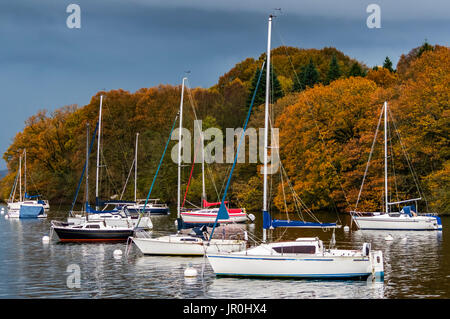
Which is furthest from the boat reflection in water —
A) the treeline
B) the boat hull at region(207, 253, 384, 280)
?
the treeline

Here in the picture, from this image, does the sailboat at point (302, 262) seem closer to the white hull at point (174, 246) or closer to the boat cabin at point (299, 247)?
the boat cabin at point (299, 247)

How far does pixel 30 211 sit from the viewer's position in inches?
3287

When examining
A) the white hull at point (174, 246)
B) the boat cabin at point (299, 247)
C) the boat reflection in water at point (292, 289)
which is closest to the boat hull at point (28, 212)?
the white hull at point (174, 246)

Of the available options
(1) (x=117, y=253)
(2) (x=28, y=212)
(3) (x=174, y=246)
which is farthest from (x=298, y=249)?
(2) (x=28, y=212)

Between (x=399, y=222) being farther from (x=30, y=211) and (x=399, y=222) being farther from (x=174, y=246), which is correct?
(x=30, y=211)

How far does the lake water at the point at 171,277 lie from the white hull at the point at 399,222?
22.8ft

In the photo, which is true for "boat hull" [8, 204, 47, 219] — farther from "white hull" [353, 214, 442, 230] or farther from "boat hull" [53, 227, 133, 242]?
"white hull" [353, 214, 442, 230]

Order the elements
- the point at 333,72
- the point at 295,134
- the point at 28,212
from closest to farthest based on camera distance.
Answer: the point at 295,134 < the point at 28,212 < the point at 333,72

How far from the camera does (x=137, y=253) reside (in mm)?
44406

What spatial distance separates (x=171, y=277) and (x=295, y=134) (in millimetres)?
50239

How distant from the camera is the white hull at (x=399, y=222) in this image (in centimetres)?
5812

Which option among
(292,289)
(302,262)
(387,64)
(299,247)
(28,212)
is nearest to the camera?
(292,289)

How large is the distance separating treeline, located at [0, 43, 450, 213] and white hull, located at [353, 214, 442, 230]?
9363mm

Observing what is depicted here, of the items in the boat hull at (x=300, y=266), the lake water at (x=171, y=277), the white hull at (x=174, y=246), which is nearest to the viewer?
the lake water at (x=171, y=277)
